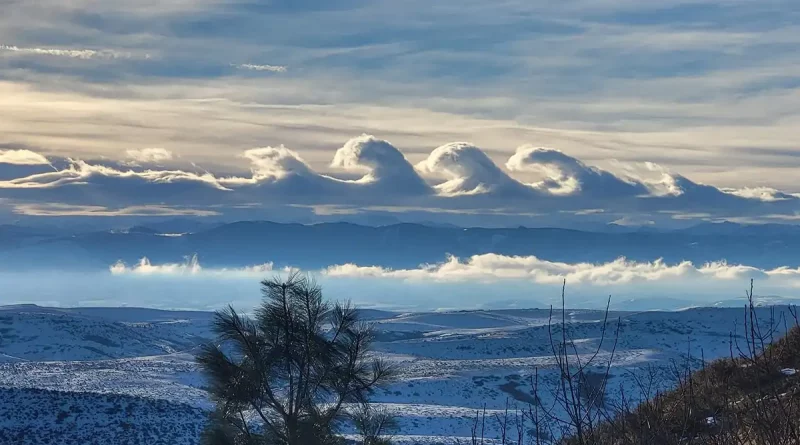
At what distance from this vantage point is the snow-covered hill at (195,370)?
1651 inches

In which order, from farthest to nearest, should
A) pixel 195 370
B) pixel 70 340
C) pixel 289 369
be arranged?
pixel 70 340 → pixel 195 370 → pixel 289 369

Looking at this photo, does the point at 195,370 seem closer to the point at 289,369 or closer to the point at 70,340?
the point at 289,369

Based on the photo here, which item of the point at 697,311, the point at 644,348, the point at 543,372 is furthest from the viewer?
the point at 697,311

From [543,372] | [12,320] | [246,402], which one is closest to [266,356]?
[246,402]

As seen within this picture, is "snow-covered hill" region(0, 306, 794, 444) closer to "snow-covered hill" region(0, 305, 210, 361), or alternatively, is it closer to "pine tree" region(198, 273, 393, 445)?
"snow-covered hill" region(0, 305, 210, 361)

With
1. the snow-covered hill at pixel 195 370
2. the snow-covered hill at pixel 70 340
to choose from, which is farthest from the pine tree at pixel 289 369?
the snow-covered hill at pixel 70 340

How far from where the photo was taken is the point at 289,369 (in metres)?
18.3

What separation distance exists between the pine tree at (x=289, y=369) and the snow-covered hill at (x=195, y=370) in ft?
3.27

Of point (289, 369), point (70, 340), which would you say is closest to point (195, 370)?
point (289, 369)

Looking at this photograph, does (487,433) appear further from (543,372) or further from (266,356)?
(266,356)

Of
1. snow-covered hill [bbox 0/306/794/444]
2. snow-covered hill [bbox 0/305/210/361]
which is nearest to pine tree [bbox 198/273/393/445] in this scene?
snow-covered hill [bbox 0/306/794/444]

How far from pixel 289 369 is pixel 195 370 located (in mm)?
58370

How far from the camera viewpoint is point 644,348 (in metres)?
108

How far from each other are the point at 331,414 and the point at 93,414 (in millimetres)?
27094
